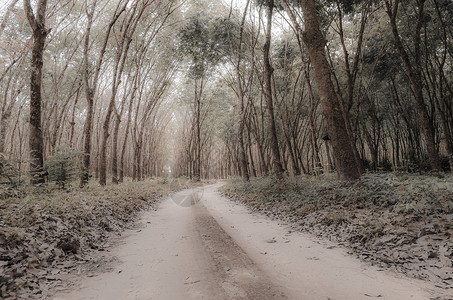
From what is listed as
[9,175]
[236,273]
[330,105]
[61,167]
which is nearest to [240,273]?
[236,273]

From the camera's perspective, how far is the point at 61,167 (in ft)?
26.4

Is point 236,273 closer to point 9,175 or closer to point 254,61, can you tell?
point 9,175

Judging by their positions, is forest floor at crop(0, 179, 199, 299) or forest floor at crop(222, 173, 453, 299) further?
forest floor at crop(222, 173, 453, 299)

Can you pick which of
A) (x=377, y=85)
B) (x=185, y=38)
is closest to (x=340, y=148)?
(x=377, y=85)

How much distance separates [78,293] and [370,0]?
12.8 metres

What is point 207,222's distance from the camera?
229 inches

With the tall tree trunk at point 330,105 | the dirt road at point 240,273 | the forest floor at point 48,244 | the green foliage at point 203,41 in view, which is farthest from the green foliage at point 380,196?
the green foliage at point 203,41

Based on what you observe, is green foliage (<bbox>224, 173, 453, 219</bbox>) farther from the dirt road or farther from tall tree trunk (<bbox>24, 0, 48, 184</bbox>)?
tall tree trunk (<bbox>24, 0, 48, 184</bbox>)

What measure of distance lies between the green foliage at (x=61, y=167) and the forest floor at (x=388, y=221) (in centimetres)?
689

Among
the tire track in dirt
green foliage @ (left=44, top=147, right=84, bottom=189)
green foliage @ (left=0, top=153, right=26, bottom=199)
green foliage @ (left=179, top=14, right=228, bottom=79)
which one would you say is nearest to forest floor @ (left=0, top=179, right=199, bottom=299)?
green foliage @ (left=0, top=153, right=26, bottom=199)

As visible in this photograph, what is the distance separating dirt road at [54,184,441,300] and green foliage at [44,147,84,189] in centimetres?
495

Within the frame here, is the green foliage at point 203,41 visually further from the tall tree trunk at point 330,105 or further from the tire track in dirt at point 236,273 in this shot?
the tire track in dirt at point 236,273

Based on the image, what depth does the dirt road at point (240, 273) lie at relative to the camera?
7.78ft

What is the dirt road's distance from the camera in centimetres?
237
